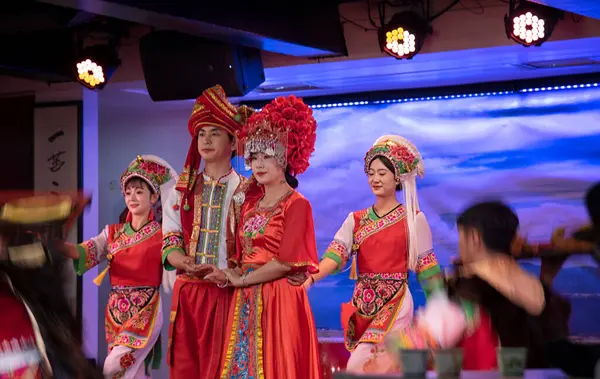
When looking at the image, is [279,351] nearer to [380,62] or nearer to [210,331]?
[210,331]

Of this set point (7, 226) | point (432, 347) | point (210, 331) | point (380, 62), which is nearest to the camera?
point (432, 347)

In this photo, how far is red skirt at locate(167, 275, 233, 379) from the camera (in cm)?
461


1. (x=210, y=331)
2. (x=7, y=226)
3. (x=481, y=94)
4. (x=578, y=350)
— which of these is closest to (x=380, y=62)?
(x=481, y=94)

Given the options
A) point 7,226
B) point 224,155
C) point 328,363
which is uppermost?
point 224,155

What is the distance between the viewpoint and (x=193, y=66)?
5.80m

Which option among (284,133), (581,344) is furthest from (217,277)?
(581,344)

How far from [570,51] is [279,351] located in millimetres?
2674

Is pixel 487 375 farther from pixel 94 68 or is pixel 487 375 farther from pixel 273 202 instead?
pixel 94 68

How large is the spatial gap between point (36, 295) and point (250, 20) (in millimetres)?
2706

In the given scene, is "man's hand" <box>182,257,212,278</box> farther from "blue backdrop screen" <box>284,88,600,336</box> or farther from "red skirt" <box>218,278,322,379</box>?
"blue backdrop screen" <box>284,88,600,336</box>

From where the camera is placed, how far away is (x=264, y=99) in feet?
23.6

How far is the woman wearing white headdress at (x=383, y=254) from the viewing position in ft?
16.1

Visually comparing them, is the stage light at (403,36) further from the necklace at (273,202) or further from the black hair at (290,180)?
the necklace at (273,202)

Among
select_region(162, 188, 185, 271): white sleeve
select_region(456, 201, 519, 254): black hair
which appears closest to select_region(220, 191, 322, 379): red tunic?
select_region(162, 188, 185, 271): white sleeve
